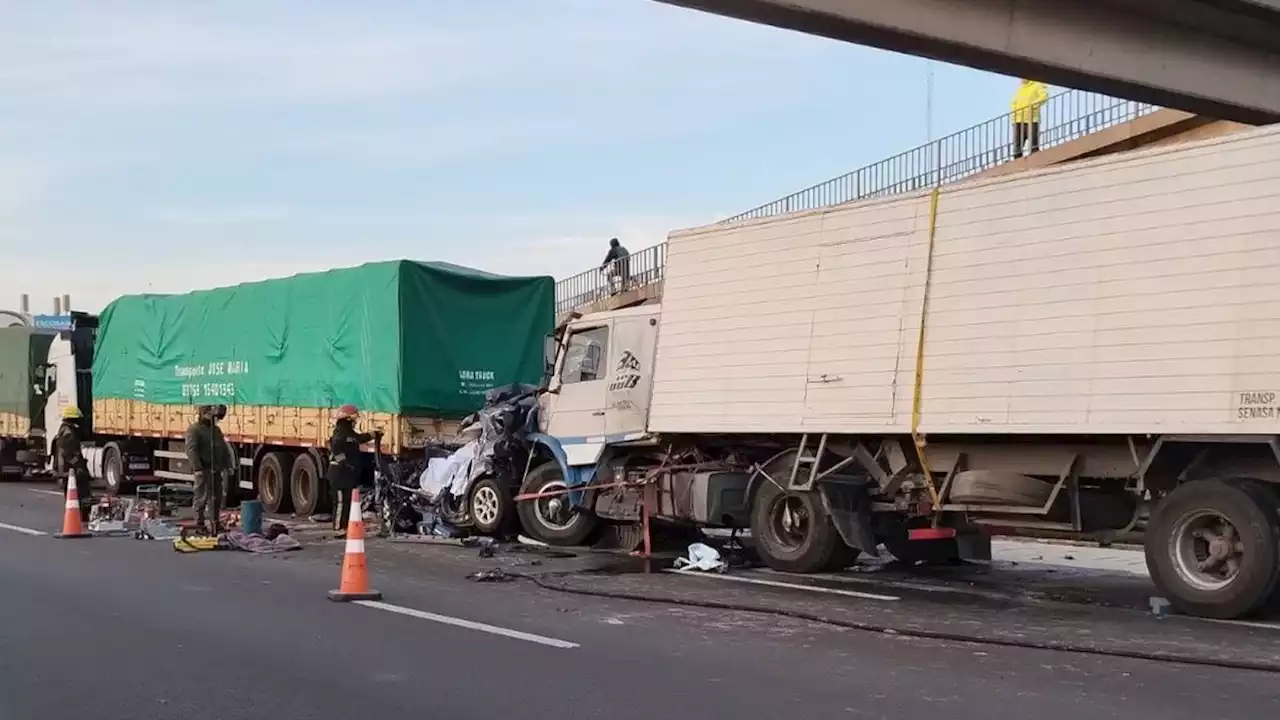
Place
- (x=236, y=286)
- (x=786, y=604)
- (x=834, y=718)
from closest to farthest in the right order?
(x=834, y=718), (x=786, y=604), (x=236, y=286)

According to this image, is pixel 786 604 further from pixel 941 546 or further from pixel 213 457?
pixel 213 457

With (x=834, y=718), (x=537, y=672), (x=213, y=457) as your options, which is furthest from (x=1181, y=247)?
(x=213, y=457)

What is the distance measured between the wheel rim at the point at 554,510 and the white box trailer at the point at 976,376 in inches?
11.1

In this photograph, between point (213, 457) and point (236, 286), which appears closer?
point (213, 457)

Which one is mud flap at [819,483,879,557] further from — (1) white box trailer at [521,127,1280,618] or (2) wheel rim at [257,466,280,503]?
(2) wheel rim at [257,466,280,503]

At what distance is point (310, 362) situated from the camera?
1814cm

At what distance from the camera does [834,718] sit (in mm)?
→ 6203

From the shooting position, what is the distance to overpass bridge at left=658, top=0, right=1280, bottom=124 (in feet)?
39.0

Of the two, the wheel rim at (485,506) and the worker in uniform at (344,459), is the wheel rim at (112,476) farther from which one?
the wheel rim at (485,506)

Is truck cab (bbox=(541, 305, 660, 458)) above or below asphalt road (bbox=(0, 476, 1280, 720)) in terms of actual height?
above

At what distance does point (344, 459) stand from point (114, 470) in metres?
9.73

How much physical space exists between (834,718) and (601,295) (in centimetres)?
2564

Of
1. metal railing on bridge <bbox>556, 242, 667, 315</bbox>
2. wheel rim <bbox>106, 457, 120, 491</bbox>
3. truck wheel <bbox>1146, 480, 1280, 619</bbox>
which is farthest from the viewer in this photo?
metal railing on bridge <bbox>556, 242, 667, 315</bbox>

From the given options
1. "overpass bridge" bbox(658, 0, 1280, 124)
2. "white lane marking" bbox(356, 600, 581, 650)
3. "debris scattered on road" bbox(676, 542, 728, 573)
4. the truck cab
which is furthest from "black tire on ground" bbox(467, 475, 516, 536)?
"overpass bridge" bbox(658, 0, 1280, 124)
